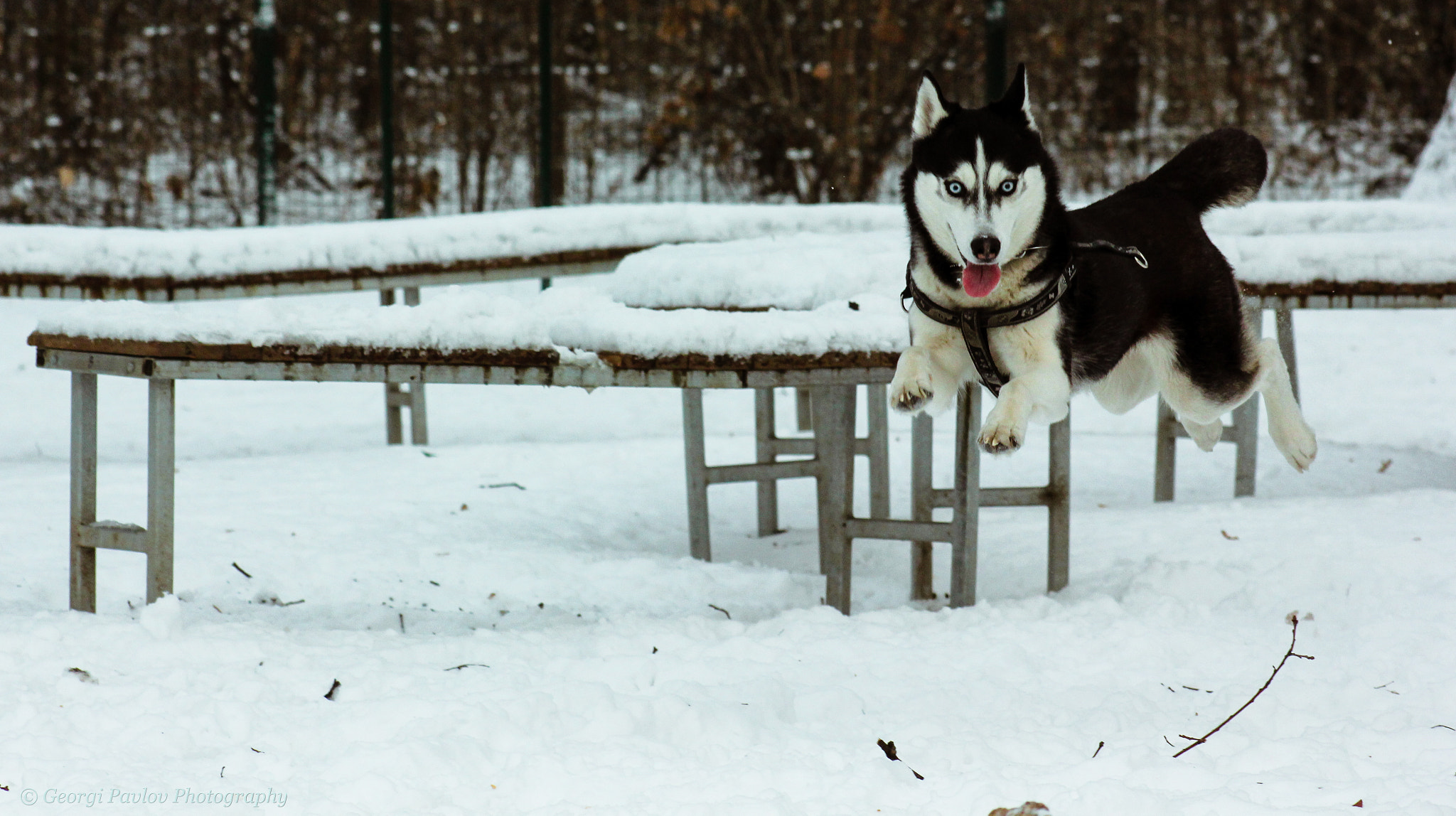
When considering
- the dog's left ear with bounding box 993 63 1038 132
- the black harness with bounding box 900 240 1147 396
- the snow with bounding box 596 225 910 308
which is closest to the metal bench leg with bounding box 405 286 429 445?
the snow with bounding box 596 225 910 308

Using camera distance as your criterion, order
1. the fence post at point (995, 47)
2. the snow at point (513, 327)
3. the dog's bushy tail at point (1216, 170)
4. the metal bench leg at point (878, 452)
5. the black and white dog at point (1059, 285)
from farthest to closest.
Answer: the fence post at point (995, 47) → the metal bench leg at point (878, 452) → the snow at point (513, 327) → the dog's bushy tail at point (1216, 170) → the black and white dog at point (1059, 285)

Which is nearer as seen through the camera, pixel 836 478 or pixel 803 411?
pixel 836 478

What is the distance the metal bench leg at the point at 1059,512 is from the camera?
4191mm

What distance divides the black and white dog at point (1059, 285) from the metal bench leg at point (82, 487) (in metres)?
2.73

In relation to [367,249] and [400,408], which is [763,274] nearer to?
[367,249]

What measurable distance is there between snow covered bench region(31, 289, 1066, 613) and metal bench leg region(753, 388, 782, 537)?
1.52 m

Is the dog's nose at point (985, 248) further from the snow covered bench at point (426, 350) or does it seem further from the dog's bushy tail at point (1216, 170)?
the snow covered bench at point (426, 350)

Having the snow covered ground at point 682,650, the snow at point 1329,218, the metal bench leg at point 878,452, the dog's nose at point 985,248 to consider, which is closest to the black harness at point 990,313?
the dog's nose at point 985,248

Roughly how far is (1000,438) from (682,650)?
1907 mm

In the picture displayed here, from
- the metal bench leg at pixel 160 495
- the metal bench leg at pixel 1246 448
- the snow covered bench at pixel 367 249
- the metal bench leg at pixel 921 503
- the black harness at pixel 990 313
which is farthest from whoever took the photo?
the snow covered bench at pixel 367 249

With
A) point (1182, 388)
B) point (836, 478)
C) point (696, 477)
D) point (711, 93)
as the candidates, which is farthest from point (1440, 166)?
point (1182, 388)

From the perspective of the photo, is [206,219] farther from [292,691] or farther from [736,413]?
[292,691]

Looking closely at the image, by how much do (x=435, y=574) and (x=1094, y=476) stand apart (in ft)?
10.3

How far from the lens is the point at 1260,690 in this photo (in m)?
3.05
